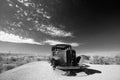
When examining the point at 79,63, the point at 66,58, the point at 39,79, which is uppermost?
the point at 66,58

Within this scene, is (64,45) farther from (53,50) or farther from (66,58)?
(66,58)

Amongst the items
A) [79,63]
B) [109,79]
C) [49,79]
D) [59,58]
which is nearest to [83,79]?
[109,79]

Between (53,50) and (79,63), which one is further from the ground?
(53,50)

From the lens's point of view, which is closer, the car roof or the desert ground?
the desert ground

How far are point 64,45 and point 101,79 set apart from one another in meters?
6.51

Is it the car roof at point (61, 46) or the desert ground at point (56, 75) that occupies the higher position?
the car roof at point (61, 46)

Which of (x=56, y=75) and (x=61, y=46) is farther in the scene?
(x=61, y=46)

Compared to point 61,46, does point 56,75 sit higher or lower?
lower

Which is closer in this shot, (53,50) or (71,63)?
(71,63)

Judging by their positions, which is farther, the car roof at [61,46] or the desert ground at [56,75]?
Result: the car roof at [61,46]

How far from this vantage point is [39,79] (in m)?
6.07

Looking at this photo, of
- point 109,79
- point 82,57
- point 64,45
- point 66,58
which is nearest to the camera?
point 109,79

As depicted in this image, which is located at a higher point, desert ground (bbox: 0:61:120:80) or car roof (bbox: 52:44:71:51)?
car roof (bbox: 52:44:71:51)

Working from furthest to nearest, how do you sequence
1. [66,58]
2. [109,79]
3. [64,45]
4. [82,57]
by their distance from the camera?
[64,45] < [82,57] < [66,58] < [109,79]
